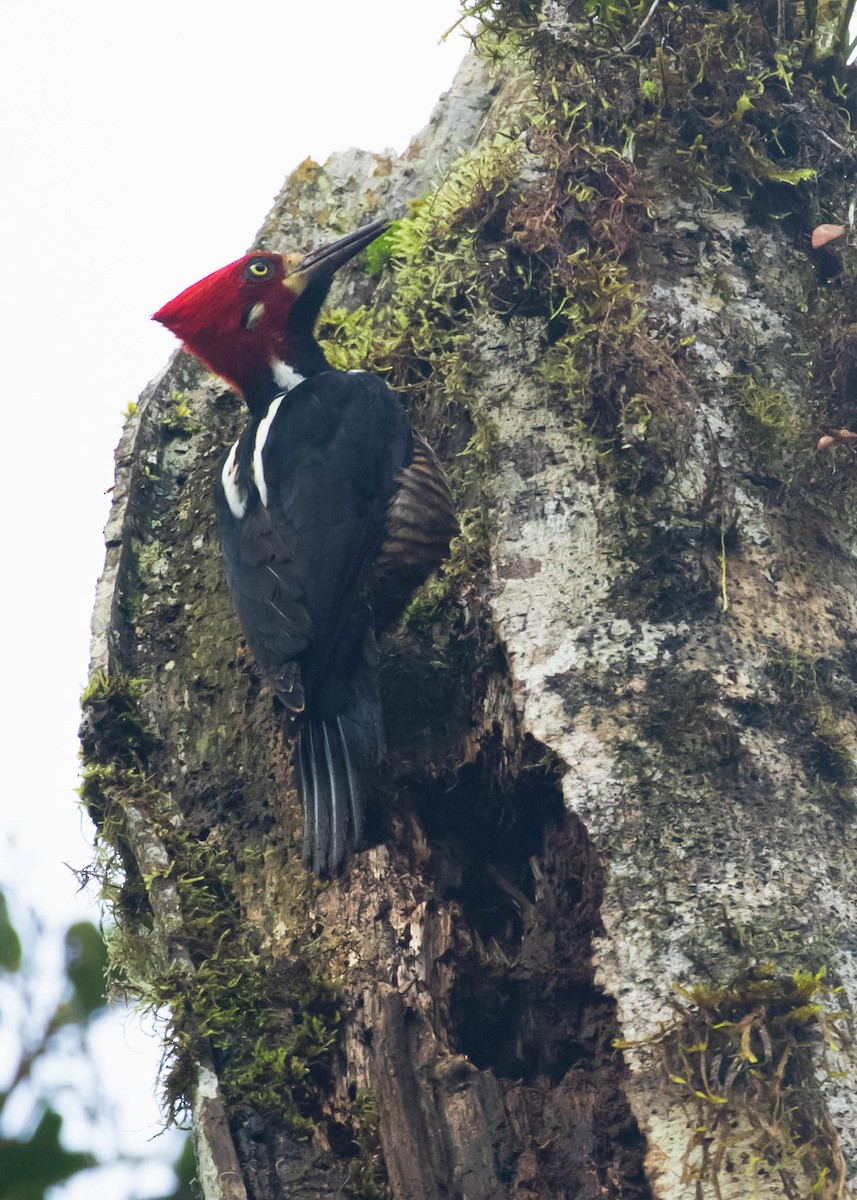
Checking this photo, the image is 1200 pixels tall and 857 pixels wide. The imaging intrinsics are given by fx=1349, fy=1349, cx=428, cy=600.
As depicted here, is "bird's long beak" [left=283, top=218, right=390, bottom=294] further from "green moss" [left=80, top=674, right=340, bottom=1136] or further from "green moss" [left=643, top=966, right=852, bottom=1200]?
"green moss" [left=643, top=966, right=852, bottom=1200]

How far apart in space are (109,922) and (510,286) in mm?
1693

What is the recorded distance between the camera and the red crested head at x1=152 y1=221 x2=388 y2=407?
12.0 feet

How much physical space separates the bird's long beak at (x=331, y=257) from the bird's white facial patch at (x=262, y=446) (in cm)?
43

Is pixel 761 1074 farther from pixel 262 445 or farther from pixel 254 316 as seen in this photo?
pixel 254 316

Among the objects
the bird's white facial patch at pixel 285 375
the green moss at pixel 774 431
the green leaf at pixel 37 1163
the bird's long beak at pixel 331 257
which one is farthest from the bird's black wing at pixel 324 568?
the green moss at pixel 774 431

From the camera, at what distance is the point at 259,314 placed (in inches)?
146

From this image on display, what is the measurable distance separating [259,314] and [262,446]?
2.01 feet

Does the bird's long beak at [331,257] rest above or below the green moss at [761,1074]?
above

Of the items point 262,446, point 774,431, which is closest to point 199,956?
point 262,446

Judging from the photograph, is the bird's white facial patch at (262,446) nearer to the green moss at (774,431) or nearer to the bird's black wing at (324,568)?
the bird's black wing at (324,568)

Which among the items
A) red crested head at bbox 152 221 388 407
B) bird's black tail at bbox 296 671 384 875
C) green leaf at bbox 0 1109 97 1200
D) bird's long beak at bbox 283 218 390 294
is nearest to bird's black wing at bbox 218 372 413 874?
bird's black tail at bbox 296 671 384 875

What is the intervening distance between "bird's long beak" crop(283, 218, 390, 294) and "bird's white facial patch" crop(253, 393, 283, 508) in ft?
1.39

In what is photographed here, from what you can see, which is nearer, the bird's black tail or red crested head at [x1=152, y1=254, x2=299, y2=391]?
the bird's black tail

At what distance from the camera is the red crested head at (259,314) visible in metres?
3.66
